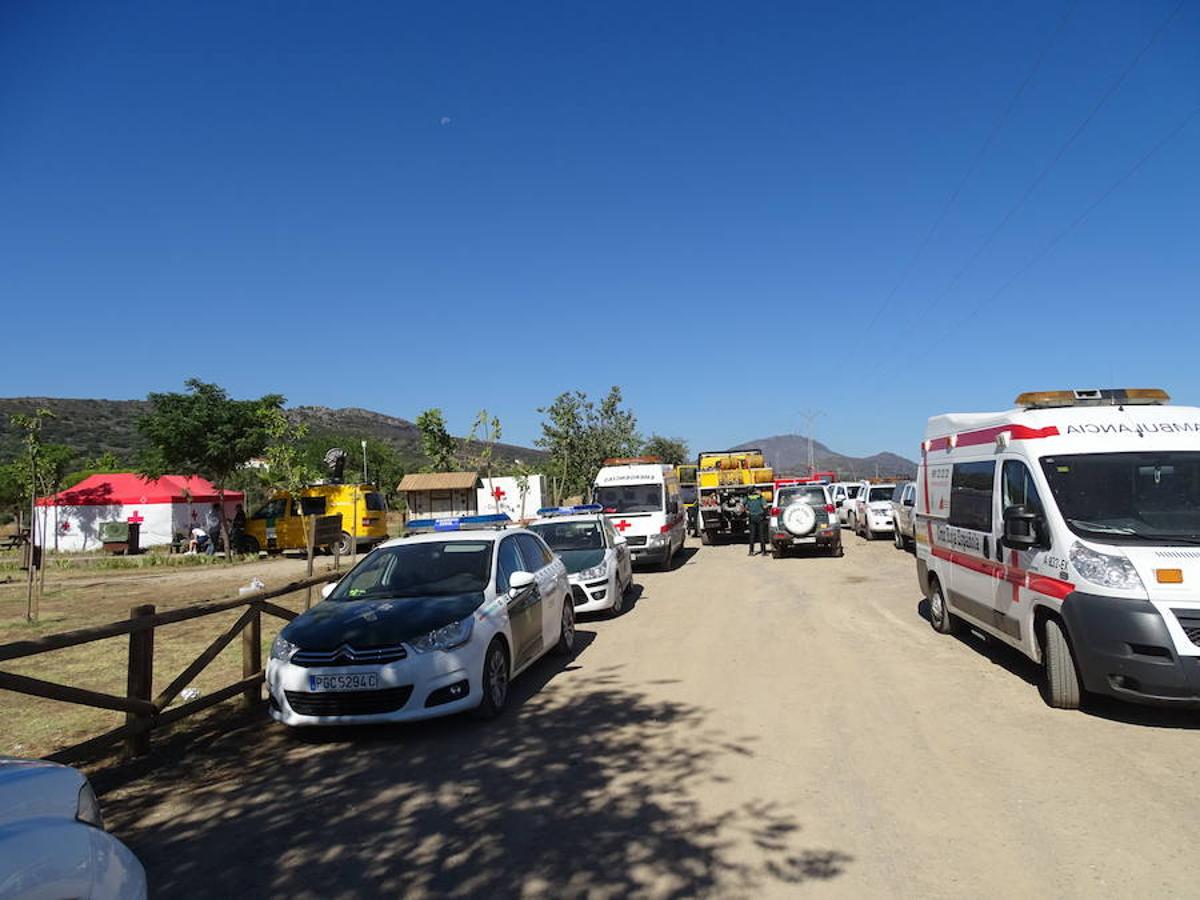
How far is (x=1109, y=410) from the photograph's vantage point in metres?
7.19

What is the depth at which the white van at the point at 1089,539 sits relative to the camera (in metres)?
5.66

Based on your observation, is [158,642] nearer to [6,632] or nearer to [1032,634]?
[6,632]

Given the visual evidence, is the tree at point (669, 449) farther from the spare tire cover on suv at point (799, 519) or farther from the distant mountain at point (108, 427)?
the spare tire cover on suv at point (799, 519)

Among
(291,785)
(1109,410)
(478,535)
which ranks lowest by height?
(291,785)

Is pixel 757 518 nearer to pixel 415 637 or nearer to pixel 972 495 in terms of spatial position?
pixel 972 495

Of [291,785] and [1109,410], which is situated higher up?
[1109,410]

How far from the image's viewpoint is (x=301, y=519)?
90.4 ft

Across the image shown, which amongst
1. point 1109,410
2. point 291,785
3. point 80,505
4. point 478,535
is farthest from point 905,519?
point 80,505

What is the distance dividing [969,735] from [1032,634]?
59.0 inches

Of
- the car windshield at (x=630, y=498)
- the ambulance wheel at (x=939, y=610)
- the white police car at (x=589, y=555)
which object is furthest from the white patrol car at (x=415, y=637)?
the car windshield at (x=630, y=498)

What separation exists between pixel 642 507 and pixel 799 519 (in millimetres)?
4180

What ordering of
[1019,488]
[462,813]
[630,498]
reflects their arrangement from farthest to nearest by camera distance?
[630,498]
[1019,488]
[462,813]

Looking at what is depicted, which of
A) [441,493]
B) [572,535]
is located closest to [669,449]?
[441,493]

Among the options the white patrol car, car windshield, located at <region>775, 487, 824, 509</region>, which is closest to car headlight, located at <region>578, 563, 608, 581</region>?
the white patrol car
